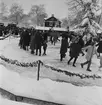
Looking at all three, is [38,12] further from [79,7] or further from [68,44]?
[68,44]

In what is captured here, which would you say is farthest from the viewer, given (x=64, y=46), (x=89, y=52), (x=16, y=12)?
(x=64, y=46)

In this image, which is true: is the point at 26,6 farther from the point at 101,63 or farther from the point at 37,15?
the point at 101,63

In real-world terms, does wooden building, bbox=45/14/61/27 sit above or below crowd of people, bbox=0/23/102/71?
above

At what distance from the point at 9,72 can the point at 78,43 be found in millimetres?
1927

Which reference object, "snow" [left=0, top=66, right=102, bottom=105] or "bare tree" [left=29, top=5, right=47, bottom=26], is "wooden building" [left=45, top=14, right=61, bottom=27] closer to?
"bare tree" [left=29, top=5, right=47, bottom=26]

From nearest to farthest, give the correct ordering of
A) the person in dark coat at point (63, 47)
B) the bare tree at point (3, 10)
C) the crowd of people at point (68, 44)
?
1. the bare tree at point (3, 10)
2. the crowd of people at point (68, 44)
3. the person in dark coat at point (63, 47)

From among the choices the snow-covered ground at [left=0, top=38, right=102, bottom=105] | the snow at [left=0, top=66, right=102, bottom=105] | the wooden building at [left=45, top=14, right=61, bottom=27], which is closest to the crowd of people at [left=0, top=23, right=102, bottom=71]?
the wooden building at [left=45, top=14, right=61, bottom=27]

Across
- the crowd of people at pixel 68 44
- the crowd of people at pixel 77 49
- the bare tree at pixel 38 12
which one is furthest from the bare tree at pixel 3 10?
the crowd of people at pixel 77 49

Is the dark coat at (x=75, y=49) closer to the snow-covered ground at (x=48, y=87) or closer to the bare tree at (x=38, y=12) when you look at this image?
the snow-covered ground at (x=48, y=87)

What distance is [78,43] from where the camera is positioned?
479 cm

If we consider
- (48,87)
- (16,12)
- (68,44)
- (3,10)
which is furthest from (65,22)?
(68,44)

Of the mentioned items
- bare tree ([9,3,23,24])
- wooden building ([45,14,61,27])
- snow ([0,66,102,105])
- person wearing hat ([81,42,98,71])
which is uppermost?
bare tree ([9,3,23,24])

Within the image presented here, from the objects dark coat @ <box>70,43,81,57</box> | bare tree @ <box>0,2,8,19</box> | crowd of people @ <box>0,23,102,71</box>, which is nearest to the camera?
bare tree @ <box>0,2,8,19</box>

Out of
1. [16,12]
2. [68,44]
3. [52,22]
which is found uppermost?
[16,12]
